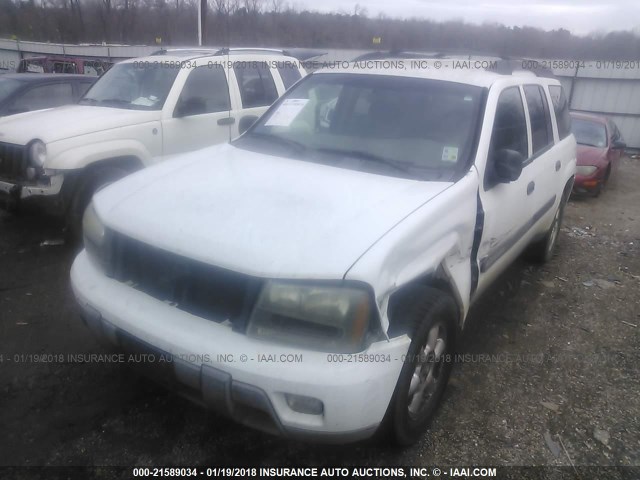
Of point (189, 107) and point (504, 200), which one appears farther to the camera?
point (189, 107)

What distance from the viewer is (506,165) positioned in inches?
113

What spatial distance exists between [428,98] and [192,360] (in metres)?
2.14

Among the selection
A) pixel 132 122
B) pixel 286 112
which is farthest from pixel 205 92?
pixel 286 112

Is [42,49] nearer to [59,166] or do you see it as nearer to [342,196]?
[59,166]

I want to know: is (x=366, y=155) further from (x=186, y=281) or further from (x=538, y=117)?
(x=538, y=117)

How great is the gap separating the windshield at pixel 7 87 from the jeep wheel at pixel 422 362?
247 inches

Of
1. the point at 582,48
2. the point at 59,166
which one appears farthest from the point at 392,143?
the point at 582,48

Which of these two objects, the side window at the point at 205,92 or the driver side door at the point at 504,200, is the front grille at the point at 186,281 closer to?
the driver side door at the point at 504,200

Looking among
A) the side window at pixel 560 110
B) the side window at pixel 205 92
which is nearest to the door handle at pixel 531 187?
the side window at pixel 560 110

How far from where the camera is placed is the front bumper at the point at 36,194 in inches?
169

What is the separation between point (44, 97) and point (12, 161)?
8.62ft

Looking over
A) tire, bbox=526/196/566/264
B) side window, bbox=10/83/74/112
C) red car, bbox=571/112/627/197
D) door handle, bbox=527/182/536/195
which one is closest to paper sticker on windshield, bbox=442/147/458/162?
door handle, bbox=527/182/536/195

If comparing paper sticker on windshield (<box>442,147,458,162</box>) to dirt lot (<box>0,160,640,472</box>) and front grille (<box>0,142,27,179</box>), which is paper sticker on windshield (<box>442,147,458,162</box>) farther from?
front grille (<box>0,142,27,179</box>)

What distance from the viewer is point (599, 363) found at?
3.42 m
